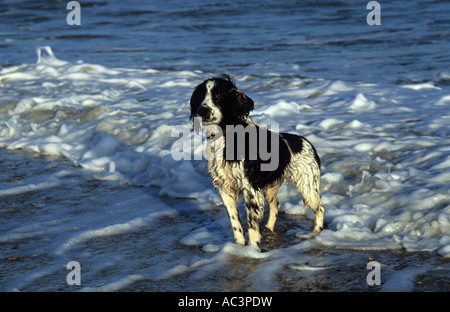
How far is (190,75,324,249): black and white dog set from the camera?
545 cm

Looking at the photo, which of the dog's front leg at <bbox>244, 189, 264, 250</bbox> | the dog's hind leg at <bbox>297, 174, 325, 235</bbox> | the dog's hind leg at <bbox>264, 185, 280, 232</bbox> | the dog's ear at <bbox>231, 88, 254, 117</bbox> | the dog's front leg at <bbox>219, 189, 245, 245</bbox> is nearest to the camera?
the dog's ear at <bbox>231, 88, 254, 117</bbox>

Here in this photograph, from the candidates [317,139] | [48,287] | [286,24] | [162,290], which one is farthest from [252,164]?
[286,24]

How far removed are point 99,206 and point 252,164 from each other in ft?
7.89

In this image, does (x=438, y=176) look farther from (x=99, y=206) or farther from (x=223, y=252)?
(x=99, y=206)

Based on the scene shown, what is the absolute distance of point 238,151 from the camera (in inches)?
216

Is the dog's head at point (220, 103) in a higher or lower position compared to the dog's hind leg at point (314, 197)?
higher

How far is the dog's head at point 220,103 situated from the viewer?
212 inches

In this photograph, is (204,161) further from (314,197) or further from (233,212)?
(233,212)
